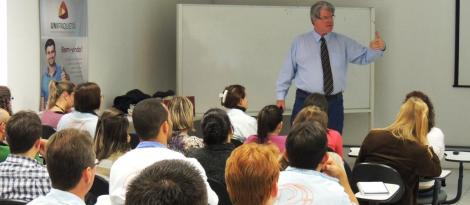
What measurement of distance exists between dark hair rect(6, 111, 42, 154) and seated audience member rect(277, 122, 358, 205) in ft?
4.09

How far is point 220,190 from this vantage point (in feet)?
10.3

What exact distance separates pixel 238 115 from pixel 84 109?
45.8 inches

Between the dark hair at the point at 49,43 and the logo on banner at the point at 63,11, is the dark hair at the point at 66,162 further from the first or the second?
the logo on banner at the point at 63,11

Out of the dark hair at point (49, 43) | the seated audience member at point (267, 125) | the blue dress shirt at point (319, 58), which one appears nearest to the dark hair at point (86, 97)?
the dark hair at point (49, 43)

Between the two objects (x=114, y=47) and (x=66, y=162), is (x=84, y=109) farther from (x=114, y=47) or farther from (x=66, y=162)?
(x=66, y=162)

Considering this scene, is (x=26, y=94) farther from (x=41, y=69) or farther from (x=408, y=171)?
(x=408, y=171)

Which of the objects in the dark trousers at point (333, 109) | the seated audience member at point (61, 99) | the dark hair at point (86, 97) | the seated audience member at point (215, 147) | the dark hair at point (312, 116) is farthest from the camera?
the dark trousers at point (333, 109)

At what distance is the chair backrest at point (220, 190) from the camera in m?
3.12

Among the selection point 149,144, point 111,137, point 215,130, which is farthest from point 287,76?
point 149,144

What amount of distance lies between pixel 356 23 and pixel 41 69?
Result: 3921 mm

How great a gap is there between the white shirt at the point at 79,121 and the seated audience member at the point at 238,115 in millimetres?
1013

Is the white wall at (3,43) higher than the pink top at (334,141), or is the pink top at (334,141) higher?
the white wall at (3,43)

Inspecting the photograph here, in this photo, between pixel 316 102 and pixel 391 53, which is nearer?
pixel 316 102

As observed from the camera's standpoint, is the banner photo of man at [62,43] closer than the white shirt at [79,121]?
No
